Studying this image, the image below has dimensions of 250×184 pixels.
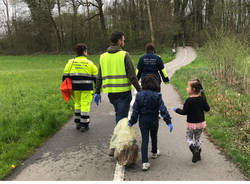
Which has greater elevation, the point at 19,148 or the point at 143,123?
the point at 143,123

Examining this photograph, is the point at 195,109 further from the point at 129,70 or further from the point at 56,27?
the point at 56,27

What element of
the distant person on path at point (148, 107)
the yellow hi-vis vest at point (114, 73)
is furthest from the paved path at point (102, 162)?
the yellow hi-vis vest at point (114, 73)

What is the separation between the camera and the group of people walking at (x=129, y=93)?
4.11 meters

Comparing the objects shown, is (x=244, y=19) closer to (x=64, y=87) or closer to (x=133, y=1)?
(x=64, y=87)

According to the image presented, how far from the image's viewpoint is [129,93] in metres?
4.88

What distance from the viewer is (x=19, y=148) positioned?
17.0ft

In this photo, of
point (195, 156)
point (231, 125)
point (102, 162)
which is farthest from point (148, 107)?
point (231, 125)

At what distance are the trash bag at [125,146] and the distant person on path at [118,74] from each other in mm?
360

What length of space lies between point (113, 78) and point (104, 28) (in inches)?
1699

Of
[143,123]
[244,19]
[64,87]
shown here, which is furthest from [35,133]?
[244,19]

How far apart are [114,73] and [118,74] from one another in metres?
0.07

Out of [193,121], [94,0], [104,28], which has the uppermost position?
[94,0]

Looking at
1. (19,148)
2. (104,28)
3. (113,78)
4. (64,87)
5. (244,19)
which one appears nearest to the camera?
(113,78)

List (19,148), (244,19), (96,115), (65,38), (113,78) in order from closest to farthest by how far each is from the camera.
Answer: (113,78), (19,148), (96,115), (244,19), (65,38)
